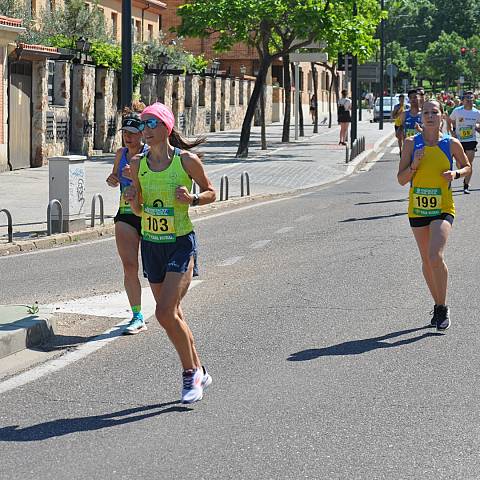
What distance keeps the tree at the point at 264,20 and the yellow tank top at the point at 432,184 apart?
1026 inches

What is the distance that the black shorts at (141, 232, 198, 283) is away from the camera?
7398 millimetres

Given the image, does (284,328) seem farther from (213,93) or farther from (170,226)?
(213,93)

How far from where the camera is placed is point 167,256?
7438 mm

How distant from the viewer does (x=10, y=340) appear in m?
8.73

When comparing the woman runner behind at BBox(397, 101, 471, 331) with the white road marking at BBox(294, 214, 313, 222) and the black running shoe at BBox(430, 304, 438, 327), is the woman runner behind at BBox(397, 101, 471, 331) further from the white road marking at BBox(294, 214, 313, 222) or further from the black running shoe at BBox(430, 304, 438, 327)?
the white road marking at BBox(294, 214, 313, 222)

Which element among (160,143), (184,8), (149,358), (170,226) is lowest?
(149,358)

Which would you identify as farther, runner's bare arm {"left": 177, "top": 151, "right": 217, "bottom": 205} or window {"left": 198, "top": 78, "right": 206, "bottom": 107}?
window {"left": 198, "top": 78, "right": 206, "bottom": 107}

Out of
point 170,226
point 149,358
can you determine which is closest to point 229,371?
point 149,358

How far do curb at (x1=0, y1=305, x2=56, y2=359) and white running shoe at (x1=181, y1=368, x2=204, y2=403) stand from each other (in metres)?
1.89

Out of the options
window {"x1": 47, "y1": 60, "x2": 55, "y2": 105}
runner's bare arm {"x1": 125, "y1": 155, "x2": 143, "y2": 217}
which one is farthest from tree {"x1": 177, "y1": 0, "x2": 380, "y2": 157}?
runner's bare arm {"x1": 125, "y1": 155, "x2": 143, "y2": 217}

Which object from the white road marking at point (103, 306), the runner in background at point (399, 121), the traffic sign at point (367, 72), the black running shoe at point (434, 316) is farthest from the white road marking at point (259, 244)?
the traffic sign at point (367, 72)

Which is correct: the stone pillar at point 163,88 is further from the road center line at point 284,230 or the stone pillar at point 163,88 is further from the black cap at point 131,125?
the black cap at point 131,125

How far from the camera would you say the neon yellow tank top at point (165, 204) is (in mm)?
7375

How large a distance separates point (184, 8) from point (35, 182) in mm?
13334
